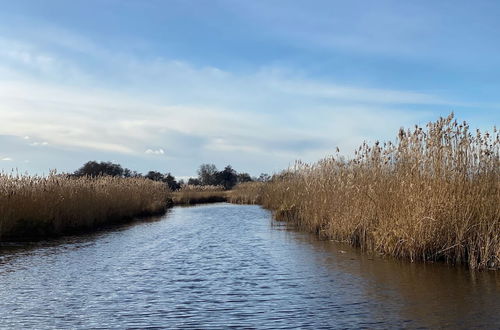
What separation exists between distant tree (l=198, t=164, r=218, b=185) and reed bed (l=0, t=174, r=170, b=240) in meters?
61.1

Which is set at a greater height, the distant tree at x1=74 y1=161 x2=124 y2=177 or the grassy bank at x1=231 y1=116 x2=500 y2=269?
the distant tree at x1=74 y1=161 x2=124 y2=177

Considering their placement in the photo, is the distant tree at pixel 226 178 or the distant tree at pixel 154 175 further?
the distant tree at pixel 226 178

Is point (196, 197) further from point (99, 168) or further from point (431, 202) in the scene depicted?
point (431, 202)

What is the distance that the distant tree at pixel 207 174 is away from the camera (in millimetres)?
85500

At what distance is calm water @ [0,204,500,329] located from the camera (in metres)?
6.15

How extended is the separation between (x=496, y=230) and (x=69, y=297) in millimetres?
7380

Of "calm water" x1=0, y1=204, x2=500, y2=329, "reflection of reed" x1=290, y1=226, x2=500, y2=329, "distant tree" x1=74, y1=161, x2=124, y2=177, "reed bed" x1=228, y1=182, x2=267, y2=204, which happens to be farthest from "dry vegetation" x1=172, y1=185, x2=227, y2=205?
"reflection of reed" x1=290, y1=226, x2=500, y2=329

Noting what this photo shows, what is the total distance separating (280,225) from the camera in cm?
1919

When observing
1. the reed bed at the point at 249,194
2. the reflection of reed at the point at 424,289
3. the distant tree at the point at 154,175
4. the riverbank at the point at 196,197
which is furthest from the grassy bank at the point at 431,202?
the distant tree at the point at 154,175

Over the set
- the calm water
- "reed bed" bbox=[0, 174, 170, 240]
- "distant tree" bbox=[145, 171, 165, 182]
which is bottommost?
the calm water

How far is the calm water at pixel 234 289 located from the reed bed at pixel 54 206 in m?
2.41

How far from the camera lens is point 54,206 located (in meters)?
16.3

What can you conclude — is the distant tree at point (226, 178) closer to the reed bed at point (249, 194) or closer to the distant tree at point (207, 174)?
the distant tree at point (207, 174)

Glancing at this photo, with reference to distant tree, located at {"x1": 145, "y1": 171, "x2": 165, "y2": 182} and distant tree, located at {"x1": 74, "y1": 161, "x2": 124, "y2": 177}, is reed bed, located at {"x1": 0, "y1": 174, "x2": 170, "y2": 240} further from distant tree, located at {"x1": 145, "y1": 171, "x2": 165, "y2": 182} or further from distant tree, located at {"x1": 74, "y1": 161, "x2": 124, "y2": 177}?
distant tree, located at {"x1": 145, "y1": 171, "x2": 165, "y2": 182}
